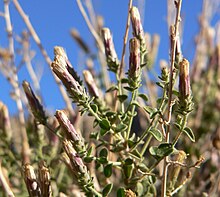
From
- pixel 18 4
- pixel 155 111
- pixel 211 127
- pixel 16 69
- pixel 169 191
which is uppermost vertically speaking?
pixel 18 4

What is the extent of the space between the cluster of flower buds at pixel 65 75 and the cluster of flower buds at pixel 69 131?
0.13 ft

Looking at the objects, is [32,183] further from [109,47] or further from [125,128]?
[109,47]

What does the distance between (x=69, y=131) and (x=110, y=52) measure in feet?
0.66

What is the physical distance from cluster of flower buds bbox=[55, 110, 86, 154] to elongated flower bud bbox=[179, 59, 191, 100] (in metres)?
0.16

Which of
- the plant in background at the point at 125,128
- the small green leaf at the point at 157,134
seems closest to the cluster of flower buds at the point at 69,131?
Answer: the plant in background at the point at 125,128

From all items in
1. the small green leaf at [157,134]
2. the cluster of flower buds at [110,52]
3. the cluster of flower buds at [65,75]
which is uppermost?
the cluster of flower buds at [110,52]

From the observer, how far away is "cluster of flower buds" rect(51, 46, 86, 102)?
2.31 ft

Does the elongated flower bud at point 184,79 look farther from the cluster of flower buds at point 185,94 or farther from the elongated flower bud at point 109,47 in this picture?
the elongated flower bud at point 109,47

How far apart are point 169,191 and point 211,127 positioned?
97 cm

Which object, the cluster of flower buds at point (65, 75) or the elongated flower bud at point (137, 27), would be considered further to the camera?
the elongated flower bud at point (137, 27)

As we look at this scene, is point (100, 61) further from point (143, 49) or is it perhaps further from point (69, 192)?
point (143, 49)

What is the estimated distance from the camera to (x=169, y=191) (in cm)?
76

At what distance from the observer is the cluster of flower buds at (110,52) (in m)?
0.84


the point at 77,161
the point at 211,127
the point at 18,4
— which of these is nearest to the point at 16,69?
the point at 18,4
